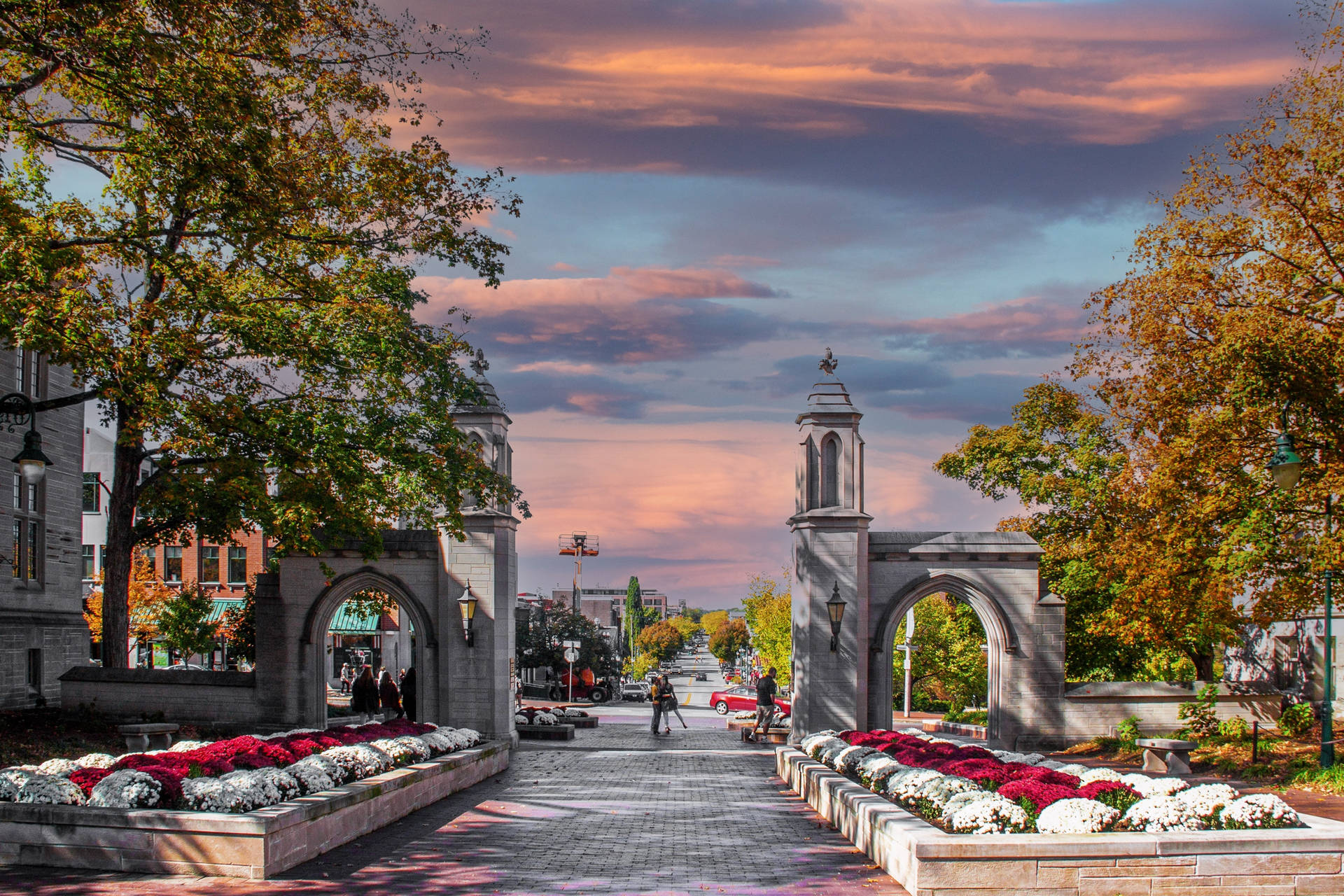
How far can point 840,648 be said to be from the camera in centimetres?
2195

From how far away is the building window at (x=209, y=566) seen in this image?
183ft

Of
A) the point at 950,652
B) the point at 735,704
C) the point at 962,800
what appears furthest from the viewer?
the point at 735,704

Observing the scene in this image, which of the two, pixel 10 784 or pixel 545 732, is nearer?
pixel 10 784

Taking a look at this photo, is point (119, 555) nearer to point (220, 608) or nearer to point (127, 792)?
point (127, 792)

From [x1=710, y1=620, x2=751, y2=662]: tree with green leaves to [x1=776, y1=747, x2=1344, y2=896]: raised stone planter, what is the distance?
127377 mm

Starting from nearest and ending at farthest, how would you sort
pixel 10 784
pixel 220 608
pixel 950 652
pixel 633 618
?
1. pixel 10 784
2. pixel 950 652
3. pixel 220 608
4. pixel 633 618

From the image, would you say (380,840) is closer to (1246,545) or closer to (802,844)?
(802,844)

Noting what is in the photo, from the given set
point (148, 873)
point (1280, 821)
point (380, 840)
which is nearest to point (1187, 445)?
point (1280, 821)

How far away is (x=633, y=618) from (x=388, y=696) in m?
110

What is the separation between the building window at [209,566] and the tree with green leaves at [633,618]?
2673 inches

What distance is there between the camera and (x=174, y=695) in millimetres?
21906

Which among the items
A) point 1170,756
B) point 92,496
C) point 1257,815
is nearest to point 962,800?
point 1257,815

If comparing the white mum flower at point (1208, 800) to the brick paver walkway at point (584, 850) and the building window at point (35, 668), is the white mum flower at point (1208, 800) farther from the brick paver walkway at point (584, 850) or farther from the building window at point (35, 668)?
the building window at point (35, 668)

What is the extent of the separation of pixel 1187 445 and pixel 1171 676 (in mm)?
15972
